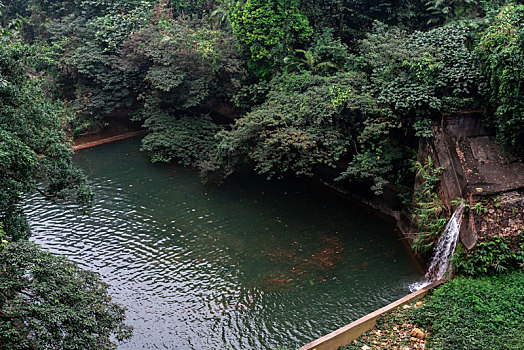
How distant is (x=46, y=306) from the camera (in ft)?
20.3

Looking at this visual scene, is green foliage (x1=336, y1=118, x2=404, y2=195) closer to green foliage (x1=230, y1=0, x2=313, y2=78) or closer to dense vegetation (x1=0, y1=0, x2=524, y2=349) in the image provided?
dense vegetation (x1=0, y1=0, x2=524, y2=349)

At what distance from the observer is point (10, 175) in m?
8.30

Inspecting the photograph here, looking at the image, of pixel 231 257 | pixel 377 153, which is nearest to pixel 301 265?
pixel 231 257

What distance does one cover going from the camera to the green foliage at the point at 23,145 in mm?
8078

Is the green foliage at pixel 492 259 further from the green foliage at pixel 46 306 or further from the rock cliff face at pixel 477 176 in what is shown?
the green foliage at pixel 46 306

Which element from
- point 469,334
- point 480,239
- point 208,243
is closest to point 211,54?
point 208,243

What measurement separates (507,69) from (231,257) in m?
8.19

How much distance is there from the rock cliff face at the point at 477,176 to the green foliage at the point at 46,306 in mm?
7853

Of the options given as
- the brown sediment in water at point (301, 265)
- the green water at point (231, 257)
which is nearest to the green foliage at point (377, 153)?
the green water at point (231, 257)

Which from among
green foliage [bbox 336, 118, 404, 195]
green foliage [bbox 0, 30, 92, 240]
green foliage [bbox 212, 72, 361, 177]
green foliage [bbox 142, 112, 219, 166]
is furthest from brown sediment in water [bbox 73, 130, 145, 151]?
green foliage [bbox 336, 118, 404, 195]

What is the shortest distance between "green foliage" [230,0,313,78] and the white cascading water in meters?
9.17

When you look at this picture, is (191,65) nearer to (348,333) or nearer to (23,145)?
(23,145)

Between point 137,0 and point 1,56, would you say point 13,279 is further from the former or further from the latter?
point 137,0

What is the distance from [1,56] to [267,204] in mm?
8812
